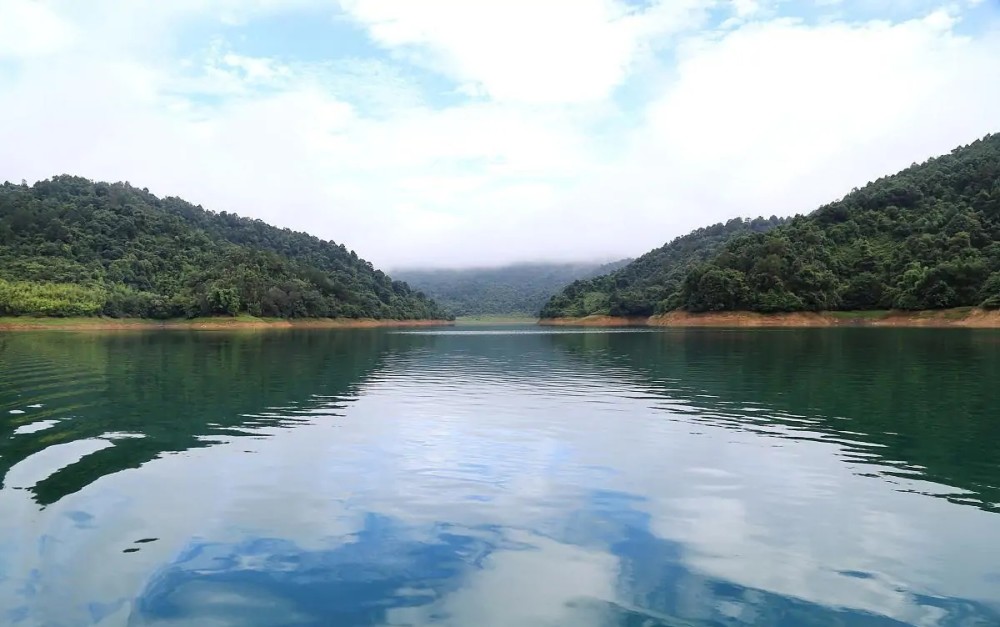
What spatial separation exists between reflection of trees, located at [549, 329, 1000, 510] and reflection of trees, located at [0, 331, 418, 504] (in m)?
16.2

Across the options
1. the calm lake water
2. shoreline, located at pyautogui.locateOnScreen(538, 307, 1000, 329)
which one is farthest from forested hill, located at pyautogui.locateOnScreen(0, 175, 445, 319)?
the calm lake water

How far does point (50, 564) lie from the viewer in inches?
380

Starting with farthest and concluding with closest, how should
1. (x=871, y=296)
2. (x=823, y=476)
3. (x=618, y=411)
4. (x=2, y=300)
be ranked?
1. (x=871, y=296)
2. (x=2, y=300)
3. (x=618, y=411)
4. (x=823, y=476)

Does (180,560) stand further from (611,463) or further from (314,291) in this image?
(314,291)

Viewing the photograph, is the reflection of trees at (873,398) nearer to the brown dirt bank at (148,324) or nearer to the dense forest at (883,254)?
the dense forest at (883,254)

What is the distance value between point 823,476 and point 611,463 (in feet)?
15.5

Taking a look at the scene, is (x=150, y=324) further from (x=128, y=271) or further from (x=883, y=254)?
(x=883, y=254)

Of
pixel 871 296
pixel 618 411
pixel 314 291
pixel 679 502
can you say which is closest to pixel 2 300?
pixel 314 291

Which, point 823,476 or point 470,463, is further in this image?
point 470,463

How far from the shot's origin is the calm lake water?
8.38 metres

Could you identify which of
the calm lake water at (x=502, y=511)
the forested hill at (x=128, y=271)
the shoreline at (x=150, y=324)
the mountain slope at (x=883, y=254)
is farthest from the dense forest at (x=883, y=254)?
the calm lake water at (x=502, y=511)

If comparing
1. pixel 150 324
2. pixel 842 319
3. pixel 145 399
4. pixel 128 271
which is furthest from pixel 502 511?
pixel 128 271

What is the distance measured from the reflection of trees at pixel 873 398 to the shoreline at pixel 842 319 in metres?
69.7

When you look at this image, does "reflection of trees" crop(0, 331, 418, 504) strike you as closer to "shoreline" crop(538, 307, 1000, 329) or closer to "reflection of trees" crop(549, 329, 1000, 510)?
"reflection of trees" crop(549, 329, 1000, 510)
